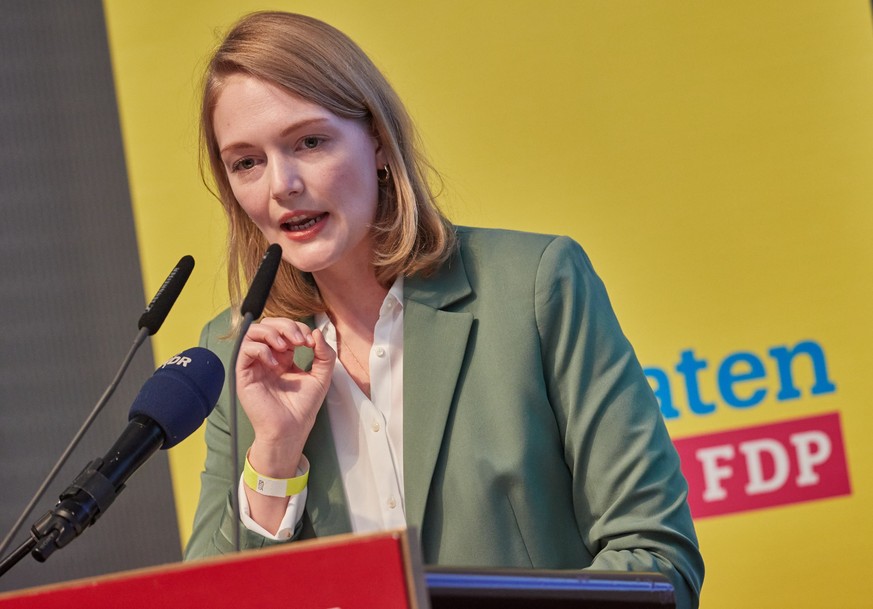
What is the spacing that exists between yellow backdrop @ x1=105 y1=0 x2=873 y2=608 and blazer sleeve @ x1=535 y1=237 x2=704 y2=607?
0.97 metres

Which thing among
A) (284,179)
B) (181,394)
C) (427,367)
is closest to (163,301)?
(181,394)

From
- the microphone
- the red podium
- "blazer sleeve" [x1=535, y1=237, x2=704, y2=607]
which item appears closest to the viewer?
the red podium

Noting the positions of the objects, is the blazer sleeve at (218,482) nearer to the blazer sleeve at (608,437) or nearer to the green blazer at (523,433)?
the green blazer at (523,433)

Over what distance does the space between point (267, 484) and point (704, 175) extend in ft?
4.83

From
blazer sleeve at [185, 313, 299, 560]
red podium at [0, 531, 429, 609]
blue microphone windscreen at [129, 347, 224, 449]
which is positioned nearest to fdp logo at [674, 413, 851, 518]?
blazer sleeve at [185, 313, 299, 560]

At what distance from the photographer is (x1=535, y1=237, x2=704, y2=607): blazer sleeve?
1.38m

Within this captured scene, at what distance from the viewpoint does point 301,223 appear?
160 cm

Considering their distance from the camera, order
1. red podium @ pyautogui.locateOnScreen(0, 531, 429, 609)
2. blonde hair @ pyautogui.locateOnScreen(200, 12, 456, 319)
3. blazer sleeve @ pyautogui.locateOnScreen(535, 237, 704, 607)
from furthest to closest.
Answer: blonde hair @ pyautogui.locateOnScreen(200, 12, 456, 319)
blazer sleeve @ pyautogui.locateOnScreen(535, 237, 704, 607)
red podium @ pyautogui.locateOnScreen(0, 531, 429, 609)

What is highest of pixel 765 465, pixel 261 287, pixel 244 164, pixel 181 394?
pixel 244 164

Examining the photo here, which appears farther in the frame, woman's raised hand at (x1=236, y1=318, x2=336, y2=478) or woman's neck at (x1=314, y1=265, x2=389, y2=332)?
woman's neck at (x1=314, y1=265, x2=389, y2=332)

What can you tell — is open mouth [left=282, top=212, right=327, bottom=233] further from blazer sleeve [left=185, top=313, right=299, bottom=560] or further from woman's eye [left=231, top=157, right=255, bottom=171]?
blazer sleeve [left=185, top=313, right=299, bottom=560]

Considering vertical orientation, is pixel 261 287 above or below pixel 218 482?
above

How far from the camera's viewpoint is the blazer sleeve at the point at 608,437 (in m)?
1.38

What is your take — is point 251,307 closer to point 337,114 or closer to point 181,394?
point 181,394
